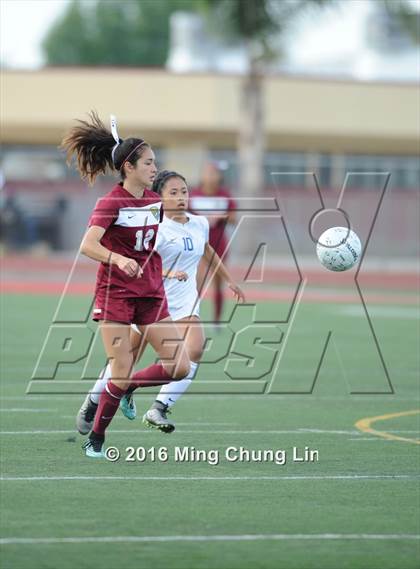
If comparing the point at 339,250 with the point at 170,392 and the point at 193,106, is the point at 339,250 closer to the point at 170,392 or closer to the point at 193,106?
the point at 170,392

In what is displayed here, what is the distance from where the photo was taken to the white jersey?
1030 centimetres

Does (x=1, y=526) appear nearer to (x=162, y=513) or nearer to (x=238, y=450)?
(x=162, y=513)

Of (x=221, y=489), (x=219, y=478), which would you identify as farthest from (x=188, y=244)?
(x=221, y=489)

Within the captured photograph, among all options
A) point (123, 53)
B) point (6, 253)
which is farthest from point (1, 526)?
point (123, 53)

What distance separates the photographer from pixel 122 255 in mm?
8859

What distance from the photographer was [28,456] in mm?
8719

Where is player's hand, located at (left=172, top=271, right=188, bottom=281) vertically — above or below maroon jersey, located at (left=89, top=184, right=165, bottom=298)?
above

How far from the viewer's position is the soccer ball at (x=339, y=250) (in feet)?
33.7

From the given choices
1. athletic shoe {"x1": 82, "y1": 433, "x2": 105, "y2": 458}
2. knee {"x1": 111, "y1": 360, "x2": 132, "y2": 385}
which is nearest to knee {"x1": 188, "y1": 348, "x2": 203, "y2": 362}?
knee {"x1": 111, "y1": 360, "x2": 132, "y2": 385}

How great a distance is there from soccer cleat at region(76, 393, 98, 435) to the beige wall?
32657mm

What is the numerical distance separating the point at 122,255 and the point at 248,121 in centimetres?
2698

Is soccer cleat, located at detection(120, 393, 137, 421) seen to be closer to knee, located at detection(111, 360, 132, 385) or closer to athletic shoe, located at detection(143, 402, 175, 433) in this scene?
athletic shoe, located at detection(143, 402, 175, 433)

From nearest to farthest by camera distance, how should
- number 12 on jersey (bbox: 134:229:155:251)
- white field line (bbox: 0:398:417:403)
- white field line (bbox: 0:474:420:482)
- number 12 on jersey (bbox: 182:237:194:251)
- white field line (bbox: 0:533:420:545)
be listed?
white field line (bbox: 0:533:420:545), white field line (bbox: 0:474:420:482), number 12 on jersey (bbox: 134:229:155:251), number 12 on jersey (bbox: 182:237:194:251), white field line (bbox: 0:398:417:403)

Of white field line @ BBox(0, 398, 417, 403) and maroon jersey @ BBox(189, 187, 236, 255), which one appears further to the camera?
maroon jersey @ BBox(189, 187, 236, 255)
